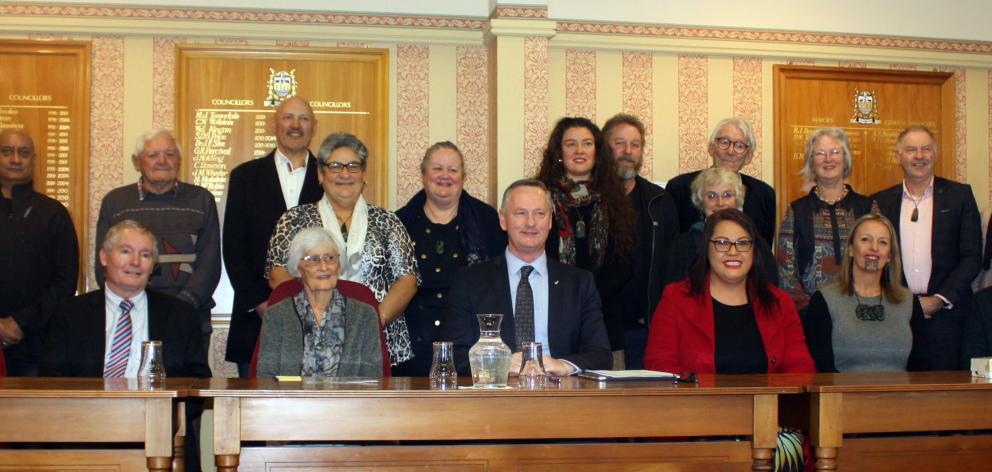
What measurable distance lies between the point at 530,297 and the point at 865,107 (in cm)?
345

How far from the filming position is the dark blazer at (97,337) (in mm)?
3873

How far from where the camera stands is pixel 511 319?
386cm

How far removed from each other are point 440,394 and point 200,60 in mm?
3487

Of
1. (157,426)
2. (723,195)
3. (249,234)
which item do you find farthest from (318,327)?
(723,195)

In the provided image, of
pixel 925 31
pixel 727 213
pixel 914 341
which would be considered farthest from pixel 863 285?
pixel 925 31

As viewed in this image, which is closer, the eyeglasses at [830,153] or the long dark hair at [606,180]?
the long dark hair at [606,180]

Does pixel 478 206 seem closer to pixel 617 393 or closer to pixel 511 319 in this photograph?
pixel 511 319

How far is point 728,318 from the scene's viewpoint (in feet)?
13.0

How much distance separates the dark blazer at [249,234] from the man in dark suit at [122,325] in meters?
0.61

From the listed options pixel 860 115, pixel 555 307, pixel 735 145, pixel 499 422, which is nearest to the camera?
pixel 499 422

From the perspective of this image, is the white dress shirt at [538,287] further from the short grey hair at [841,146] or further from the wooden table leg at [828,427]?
the short grey hair at [841,146]

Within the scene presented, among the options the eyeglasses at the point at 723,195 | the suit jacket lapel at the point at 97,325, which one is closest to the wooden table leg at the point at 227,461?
the suit jacket lapel at the point at 97,325

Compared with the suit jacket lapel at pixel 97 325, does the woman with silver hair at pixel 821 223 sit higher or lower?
higher

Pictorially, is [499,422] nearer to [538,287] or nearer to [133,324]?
[538,287]
